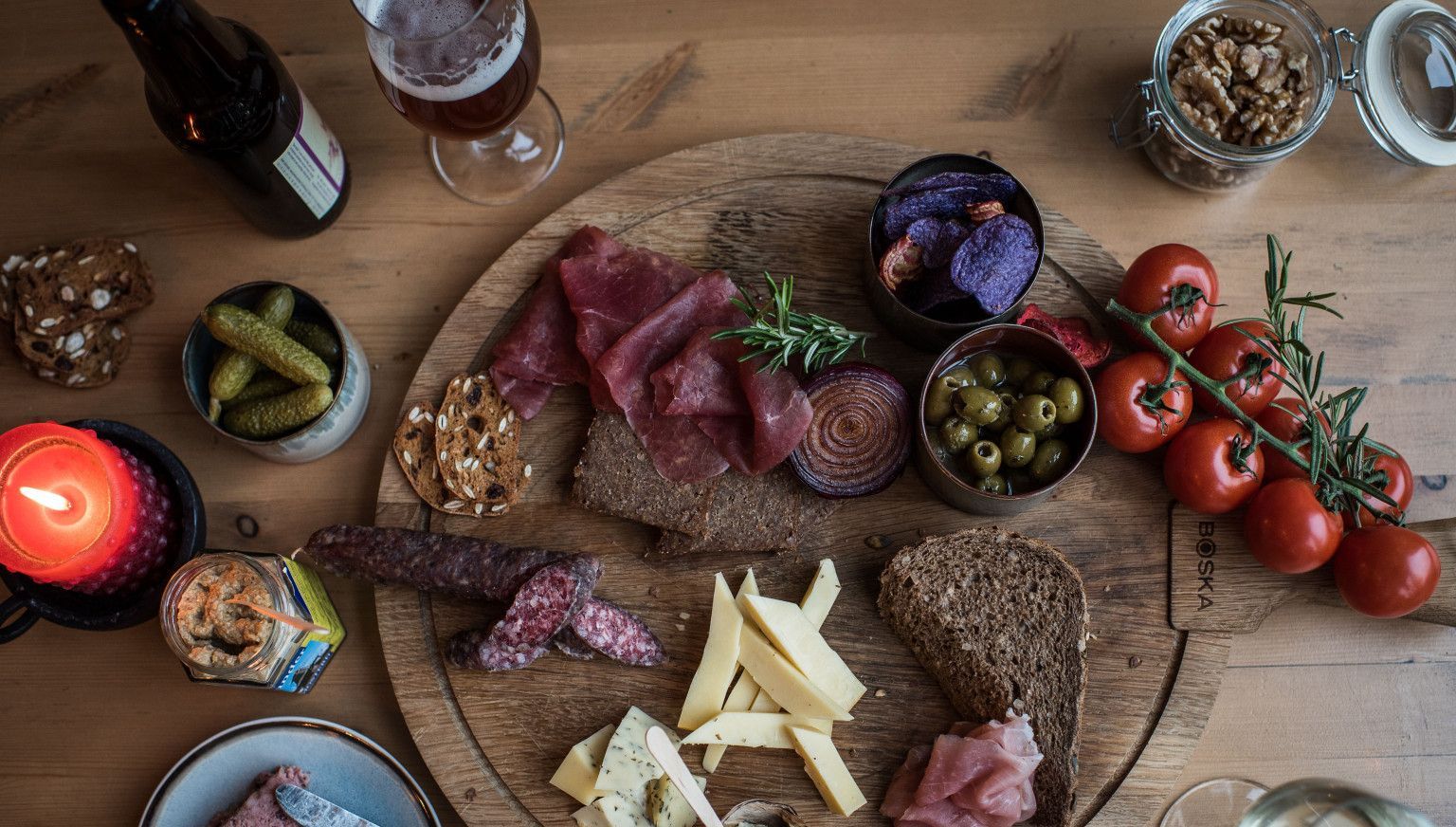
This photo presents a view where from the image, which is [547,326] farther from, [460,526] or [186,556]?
[186,556]

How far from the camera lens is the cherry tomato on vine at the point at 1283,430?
1830 millimetres

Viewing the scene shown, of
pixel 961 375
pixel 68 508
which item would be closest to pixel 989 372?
pixel 961 375

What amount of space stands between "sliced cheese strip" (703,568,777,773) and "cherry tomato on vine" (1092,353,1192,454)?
0.74 metres

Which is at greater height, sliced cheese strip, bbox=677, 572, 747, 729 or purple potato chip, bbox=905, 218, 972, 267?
purple potato chip, bbox=905, 218, 972, 267

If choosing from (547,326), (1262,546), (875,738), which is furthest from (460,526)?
(1262,546)

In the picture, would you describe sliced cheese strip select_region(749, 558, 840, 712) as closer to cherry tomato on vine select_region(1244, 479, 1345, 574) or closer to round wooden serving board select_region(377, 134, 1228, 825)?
round wooden serving board select_region(377, 134, 1228, 825)

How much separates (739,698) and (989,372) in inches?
30.5

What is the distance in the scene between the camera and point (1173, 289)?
179 cm

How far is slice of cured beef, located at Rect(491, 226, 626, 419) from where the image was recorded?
1.92 m

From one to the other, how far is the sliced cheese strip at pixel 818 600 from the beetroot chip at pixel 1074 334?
61cm

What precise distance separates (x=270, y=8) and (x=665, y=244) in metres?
1.06

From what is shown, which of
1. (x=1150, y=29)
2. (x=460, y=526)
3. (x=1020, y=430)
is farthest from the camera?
(x=1150, y=29)

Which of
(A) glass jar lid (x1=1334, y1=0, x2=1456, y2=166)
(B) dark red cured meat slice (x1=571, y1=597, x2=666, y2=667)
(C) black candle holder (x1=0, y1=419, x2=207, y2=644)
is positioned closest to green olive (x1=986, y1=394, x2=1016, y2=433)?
(B) dark red cured meat slice (x1=571, y1=597, x2=666, y2=667)

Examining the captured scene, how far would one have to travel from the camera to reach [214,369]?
1.84 meters
